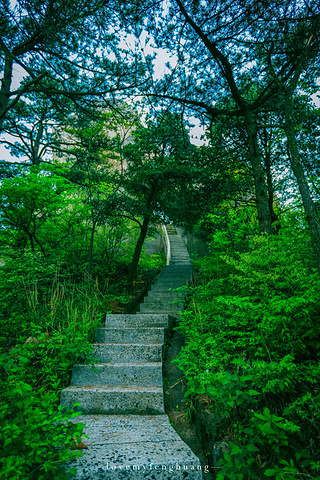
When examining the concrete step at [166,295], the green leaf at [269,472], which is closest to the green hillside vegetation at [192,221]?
the green leaf at [269,472]

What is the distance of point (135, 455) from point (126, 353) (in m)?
1.35

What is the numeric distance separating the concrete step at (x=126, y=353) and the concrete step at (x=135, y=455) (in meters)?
0.85

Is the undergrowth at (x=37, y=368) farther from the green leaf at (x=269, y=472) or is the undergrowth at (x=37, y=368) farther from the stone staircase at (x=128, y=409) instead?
the green leaf at (x=269, y=472)

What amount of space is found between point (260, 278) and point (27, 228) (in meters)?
4.65

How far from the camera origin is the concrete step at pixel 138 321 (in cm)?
374

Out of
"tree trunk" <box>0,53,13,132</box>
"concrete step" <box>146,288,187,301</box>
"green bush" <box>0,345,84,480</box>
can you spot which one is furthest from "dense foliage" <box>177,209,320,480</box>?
"tree trunk" <box>0,53,13,132</box>

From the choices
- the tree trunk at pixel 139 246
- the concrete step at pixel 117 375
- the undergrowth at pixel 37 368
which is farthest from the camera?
the tree trunk at pixel 139 246

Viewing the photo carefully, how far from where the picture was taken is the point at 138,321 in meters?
3.77

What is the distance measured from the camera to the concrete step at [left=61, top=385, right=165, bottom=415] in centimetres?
235

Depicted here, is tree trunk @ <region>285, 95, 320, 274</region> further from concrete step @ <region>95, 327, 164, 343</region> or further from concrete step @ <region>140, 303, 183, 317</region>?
concrete step @ <region>140, 303, 183, 317</region>

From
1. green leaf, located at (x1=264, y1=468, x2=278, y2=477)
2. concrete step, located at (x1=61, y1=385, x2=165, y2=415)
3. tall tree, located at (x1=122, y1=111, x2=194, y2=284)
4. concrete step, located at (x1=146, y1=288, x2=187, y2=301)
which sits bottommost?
concrete step, located at (x1=61, y1=385, x2=165, y2=415)

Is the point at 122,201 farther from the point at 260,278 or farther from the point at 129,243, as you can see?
the point at 260,278

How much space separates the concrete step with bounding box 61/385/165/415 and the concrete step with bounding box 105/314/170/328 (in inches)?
52.2

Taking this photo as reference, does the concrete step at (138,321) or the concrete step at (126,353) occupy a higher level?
the concrete step at (138,321)
